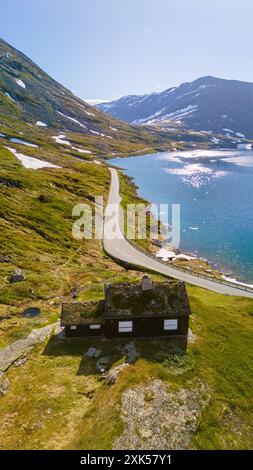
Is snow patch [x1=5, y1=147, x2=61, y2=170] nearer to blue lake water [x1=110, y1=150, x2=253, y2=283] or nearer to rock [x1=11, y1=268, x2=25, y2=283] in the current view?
blue lake water [x1=110, y1=150, x2=253, y2=283]

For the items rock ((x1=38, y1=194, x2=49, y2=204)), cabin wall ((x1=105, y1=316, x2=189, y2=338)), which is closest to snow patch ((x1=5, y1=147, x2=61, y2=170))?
rock ((x1=38, y1=194, x2=49, y2=204))

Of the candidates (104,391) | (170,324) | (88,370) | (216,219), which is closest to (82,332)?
(88,370)

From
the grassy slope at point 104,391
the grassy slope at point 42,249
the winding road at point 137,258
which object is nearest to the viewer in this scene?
the grassy slope at point 104,391

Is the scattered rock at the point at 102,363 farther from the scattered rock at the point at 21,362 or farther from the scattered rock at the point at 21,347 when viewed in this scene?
the scattered rock at the point at 21,347

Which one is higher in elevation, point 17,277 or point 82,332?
Answer: point 17,277

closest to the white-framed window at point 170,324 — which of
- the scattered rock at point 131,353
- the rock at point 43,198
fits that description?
the scattered rock at point 131,353

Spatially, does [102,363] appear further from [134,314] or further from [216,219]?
[216,219]
